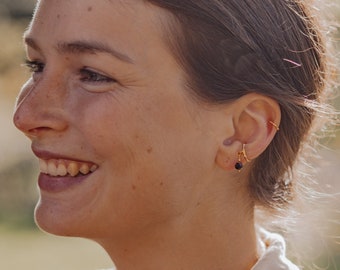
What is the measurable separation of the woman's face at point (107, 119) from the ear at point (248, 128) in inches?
3.3

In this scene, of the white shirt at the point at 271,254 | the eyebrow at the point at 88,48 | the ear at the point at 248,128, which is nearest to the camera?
the eyebrow at the point at 88,48

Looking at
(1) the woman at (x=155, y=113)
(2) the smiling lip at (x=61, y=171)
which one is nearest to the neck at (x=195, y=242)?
(1) the woman at (x=155, y=113)

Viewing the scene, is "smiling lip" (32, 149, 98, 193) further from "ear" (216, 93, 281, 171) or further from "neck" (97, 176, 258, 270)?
"ear" (216, 93, 281, 171)

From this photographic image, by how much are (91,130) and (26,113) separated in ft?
0.72

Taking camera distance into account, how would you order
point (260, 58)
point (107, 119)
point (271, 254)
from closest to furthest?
point (107, 119) < point (260, 58) < point (271, 254)

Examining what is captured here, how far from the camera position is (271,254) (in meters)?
3.35

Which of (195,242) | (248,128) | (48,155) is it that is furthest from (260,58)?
(48,155)

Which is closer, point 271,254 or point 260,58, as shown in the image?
point 260,58

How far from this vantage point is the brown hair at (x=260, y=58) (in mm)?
3107

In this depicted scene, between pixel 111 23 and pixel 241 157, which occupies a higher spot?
pixel 111 23

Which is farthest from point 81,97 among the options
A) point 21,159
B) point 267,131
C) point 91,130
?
point 21,159

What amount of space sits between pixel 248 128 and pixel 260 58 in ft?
0.73

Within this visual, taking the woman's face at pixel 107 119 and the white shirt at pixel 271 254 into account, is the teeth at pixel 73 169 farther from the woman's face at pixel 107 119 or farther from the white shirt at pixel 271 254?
the white shirt at pixel 271 254

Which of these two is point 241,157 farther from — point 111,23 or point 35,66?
point 35,66
